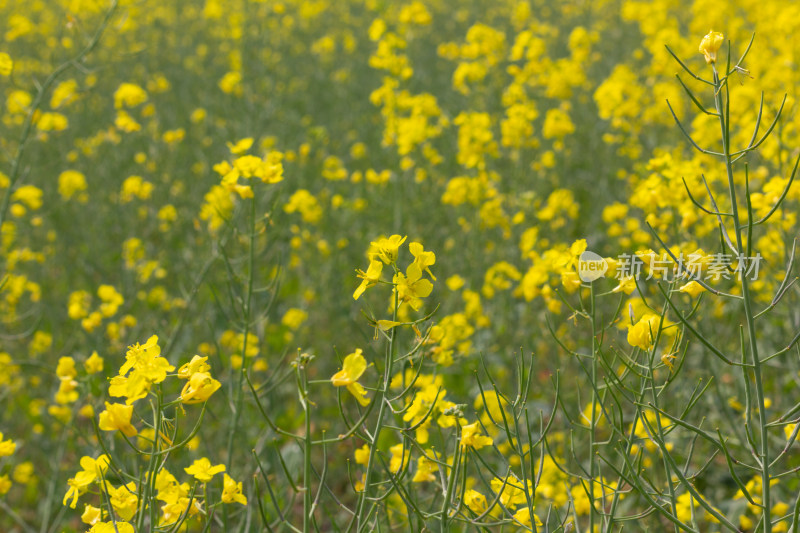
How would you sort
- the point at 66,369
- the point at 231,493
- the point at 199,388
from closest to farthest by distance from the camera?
the point at 199,388 → the point at 231,493 → the point at 66,369

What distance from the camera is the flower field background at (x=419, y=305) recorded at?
1354 millimetres

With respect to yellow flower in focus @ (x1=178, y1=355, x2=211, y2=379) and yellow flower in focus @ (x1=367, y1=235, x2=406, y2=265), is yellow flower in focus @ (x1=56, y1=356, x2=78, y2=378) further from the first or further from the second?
yellow flower in focus @ (x1=367, y1=235, x2=406, y2=265)

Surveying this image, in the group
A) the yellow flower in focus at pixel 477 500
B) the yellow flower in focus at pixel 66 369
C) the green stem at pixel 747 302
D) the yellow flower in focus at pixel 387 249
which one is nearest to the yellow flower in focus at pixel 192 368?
the yellow flower in focus at pixel 387 249

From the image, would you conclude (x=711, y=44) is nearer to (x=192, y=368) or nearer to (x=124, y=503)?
(x=192, y=368)

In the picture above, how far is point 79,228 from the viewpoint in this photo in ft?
17.1

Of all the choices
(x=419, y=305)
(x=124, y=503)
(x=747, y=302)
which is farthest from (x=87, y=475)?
(x=747, y=302)

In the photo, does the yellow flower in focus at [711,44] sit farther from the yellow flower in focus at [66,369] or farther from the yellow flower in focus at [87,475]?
the yellow flower in focus at [66,369]

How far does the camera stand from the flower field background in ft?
4.44

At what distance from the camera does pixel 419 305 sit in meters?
1.29

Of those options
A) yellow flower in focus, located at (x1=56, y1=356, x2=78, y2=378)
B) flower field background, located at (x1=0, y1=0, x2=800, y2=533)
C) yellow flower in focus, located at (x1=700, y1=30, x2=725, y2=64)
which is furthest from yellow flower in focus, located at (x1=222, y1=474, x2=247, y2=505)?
yellow flower in focus, located at (x1=700, y1=30, x2=725, y2=64)

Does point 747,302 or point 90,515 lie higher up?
point 747,302

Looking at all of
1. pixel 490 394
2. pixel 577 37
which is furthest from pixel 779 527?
pixel 577 37

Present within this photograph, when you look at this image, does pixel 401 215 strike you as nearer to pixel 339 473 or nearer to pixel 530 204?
pixel 530 204

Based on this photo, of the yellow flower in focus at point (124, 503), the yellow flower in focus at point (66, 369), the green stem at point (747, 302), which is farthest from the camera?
the yellow flower in focus at point (66, 369)
